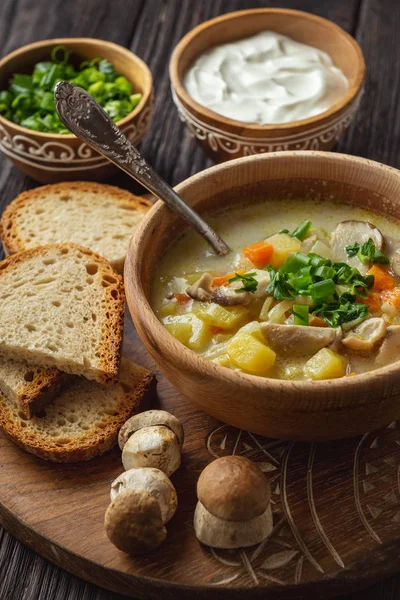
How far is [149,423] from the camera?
3213mm

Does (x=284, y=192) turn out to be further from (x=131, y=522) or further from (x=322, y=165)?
(x=131, y=522)

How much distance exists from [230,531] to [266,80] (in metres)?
2.91

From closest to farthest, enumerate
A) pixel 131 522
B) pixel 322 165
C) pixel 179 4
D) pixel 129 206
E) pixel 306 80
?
pixel 131 522 → pixel 322 165 → pixel 129 206 → pixel 306 80 → pixel 179 4

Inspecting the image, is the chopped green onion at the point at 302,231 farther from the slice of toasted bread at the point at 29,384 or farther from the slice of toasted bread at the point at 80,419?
the slice of toasted bread at the point at 29,384

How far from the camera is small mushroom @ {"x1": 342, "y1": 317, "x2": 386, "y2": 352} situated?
318cm

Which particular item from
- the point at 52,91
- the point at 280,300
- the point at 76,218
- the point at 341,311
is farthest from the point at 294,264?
the point at 52,91

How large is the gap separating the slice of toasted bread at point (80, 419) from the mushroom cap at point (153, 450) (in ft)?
0.74

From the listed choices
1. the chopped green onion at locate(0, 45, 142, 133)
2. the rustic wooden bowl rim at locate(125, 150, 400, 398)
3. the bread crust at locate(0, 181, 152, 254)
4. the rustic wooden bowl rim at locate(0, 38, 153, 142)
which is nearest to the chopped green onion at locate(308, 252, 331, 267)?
the rustic wooden bowl rim at locate(125, 150, 400, 398)

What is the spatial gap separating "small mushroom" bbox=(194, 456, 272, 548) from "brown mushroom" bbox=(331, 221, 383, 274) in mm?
1093

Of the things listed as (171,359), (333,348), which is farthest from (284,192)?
(171,359)

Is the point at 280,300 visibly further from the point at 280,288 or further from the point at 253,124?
the point at 253,124

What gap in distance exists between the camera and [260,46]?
203 inches

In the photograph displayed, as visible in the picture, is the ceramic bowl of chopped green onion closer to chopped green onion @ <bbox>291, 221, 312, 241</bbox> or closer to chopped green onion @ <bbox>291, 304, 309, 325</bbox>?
chopped green onion @ <bbox>291, 221, 312, 241</bbox>

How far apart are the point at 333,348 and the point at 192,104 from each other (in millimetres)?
1907
